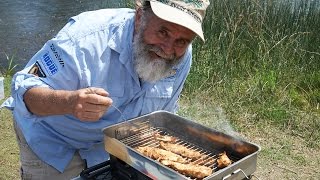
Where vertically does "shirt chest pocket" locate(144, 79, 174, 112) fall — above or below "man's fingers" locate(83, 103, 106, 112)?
below

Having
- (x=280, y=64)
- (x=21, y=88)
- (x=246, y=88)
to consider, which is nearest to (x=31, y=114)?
(x=21, y=88)

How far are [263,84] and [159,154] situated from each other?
3.67 m

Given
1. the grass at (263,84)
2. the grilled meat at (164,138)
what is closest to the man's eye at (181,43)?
the grilled meat at (164,138)

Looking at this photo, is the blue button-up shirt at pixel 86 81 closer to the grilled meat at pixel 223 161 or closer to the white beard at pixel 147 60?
the white beard at pixel 147 60

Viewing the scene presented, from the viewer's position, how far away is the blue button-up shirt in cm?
220

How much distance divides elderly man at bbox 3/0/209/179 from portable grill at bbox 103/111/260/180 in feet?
0.55

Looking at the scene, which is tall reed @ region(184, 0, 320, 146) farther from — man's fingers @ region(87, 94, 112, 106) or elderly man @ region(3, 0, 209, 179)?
man's fingers @ region(87, 94, 112, 106)

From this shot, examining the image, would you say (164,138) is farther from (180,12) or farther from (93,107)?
(180,12)

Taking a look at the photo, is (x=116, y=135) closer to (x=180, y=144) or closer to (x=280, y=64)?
(x=180, y=144)

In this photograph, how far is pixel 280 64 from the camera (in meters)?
5.62

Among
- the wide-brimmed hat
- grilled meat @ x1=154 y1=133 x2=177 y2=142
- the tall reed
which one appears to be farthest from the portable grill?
the tall reed

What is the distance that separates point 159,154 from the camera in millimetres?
1888

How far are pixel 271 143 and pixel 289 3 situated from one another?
305cm

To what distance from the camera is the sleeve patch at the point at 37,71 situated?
2.19 metres
